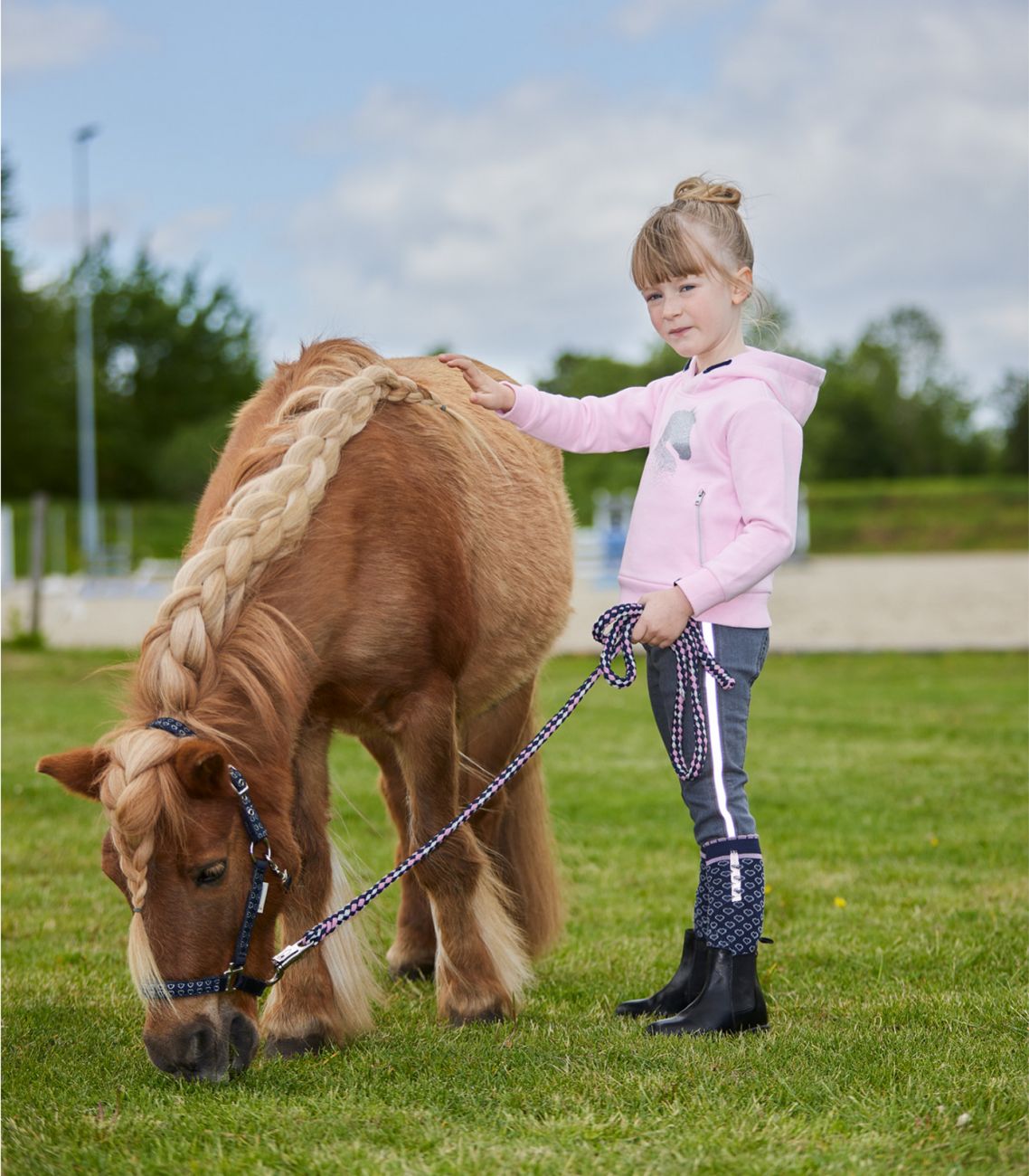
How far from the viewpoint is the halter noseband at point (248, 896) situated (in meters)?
2.81

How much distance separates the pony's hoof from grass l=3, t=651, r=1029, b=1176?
3.1 inches

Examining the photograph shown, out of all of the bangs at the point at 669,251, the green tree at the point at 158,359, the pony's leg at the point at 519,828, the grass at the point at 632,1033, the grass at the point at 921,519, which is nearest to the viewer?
the grass at the point at 632,1033

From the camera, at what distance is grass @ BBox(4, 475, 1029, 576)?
37094 millimetres

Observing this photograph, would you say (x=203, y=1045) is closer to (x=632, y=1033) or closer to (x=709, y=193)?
(x=632, y=1033)

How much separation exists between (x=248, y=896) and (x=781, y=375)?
1.82m

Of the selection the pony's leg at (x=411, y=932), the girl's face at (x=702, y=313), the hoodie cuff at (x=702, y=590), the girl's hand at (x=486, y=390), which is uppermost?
the girl's face at (x=702, y=313)

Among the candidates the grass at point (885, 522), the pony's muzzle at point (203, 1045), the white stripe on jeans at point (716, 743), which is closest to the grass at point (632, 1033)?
the pony's muzzle at point (203, 1045)

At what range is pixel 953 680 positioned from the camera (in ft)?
38.6

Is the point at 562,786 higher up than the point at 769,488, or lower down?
lower down

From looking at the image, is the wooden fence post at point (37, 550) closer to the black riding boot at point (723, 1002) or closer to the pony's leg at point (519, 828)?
the pony's leg at point (519, 828)

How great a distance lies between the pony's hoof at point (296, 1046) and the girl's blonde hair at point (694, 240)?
211 centimetres

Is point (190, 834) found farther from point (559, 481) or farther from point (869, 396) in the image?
point (869, 396)

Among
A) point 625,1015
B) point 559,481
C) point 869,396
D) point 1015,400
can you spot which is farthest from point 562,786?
point 1015,400

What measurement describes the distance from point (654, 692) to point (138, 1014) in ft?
5.62
